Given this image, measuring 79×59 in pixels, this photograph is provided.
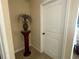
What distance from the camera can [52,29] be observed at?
2.61 metres

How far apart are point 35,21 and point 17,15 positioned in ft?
2.52

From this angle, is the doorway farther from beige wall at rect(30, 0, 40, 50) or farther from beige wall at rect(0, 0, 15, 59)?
beige wall at rect(0, 0, 15, 59)

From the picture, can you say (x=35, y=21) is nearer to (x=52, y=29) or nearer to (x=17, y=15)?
(x=17, y=15)

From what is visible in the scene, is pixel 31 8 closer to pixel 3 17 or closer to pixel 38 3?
pixel 38 3

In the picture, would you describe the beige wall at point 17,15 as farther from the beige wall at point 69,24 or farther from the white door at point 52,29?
the beige wall at point 69,24

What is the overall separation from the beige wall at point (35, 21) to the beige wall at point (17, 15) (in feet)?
0.97

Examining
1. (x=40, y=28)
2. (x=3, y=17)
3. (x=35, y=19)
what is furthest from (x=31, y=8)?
(x=3, y=17)

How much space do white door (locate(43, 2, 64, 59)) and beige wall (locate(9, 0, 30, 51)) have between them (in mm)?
982

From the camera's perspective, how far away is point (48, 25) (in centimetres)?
273

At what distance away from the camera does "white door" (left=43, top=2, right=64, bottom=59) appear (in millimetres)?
2309

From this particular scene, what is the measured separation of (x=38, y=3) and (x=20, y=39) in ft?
5.56

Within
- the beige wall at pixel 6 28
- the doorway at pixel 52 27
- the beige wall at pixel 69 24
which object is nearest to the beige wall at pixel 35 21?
the doorway at pixel 52 27

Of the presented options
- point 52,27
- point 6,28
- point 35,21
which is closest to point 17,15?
point 35,21

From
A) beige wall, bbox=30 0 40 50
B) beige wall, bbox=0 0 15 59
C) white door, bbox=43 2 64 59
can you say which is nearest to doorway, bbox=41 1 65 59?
white door, bbox=43 2 64 59
